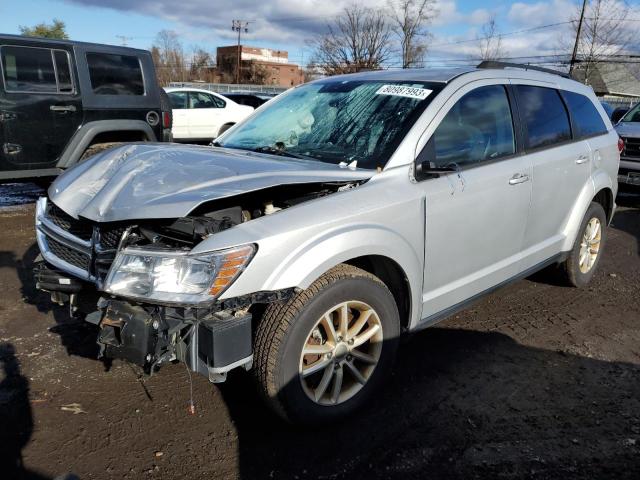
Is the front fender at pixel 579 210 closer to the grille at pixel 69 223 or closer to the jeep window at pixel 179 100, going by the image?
the grille at pixel 69 223

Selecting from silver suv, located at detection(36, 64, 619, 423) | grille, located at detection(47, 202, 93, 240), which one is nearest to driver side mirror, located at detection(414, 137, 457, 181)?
silver suv, located at detection(36, 64, 619, 423)

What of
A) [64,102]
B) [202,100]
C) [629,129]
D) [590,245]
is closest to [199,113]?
[202,100]

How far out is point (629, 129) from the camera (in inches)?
383

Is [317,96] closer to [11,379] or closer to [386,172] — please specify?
[386,172]

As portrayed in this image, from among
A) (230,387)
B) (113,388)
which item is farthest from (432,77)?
(113,388)

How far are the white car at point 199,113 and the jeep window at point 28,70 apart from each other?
20.9 feet

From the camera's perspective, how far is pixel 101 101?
7238mm

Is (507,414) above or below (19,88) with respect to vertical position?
below

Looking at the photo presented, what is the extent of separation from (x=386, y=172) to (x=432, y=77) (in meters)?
0.97

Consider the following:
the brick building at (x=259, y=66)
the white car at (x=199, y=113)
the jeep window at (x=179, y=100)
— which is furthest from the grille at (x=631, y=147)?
the brick building at (x=259, y=66)

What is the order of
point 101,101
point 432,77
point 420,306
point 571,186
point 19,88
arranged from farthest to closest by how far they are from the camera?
point 101,101 → point 19,88 → point 571,186 → point 432,77 → point 420,306

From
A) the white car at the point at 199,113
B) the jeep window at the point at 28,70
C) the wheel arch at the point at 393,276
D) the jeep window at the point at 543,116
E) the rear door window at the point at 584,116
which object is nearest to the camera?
the wheel arch at the point at 393,276

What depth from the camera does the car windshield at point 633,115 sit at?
409 inches

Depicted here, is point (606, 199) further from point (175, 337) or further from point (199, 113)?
point (199, 113)
